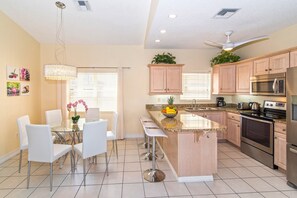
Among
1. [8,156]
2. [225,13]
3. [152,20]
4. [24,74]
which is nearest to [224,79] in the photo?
[225,13]

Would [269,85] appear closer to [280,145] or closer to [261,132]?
[261,132]

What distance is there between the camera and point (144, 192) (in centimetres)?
274

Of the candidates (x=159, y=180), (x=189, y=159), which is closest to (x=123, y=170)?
(x=159, y=180)

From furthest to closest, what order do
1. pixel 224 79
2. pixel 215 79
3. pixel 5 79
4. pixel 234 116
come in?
Result: pixel 215 79
pixel 224 79
pixel 234 116
pixel 5 79

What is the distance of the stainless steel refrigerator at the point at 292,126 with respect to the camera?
9.08 ft

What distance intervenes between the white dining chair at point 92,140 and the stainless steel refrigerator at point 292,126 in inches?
112

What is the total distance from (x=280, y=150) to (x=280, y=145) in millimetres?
84

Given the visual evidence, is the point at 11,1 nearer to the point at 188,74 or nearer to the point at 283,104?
the point at 188,74

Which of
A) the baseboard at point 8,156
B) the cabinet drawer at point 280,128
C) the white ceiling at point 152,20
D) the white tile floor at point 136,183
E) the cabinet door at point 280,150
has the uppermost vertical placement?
the white ceiling at point 152,20

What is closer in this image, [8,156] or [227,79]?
[8,156]

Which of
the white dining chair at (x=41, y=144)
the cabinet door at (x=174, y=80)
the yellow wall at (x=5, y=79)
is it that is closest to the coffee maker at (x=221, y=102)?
the cabinet door at (x=174, y=80)

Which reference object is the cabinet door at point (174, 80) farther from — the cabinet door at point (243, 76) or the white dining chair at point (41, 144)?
the white dining chair at point (41, 144)

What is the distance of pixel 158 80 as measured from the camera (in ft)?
17.8

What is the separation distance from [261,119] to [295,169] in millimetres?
1133
